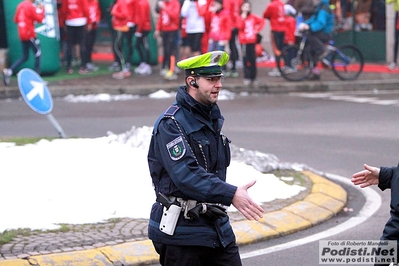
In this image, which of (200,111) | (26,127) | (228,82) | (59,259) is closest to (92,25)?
(228,82)

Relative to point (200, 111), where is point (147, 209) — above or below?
below

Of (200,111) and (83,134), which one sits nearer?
(200,111)

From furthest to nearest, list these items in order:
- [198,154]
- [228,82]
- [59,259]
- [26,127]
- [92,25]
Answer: [92,25]
[228,82]
[26,127]
[59,259]
[198,154]

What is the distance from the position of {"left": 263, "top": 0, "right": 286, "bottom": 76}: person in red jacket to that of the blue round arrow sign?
848 cm

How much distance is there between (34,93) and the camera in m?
9.93

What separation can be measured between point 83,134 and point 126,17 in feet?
22.4

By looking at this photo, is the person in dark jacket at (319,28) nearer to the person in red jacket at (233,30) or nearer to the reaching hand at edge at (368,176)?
the person in red jacket at (233,30)

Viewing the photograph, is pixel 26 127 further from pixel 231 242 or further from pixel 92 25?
pixel 231 242

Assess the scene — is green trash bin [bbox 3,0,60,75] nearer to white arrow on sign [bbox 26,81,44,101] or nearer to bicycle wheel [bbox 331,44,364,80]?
bicycle wheel [bbox 331,44,364,80]

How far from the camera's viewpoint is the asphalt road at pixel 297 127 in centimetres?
722

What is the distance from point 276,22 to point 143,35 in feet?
9.95

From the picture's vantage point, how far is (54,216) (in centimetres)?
678

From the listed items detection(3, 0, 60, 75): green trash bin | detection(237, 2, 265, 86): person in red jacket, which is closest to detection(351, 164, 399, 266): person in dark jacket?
detection(237, 2, 265, 86): person in red jacket

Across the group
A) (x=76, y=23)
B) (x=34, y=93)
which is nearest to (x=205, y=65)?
(x=34, y=93)
